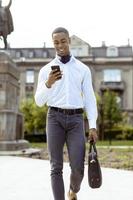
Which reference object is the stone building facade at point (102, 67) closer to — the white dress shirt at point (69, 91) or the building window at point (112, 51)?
the building window at point (112, 51)

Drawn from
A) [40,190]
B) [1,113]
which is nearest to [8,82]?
[1,113]

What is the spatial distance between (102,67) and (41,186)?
6131 centimetres

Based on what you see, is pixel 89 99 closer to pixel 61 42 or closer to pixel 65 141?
pixel 65 141

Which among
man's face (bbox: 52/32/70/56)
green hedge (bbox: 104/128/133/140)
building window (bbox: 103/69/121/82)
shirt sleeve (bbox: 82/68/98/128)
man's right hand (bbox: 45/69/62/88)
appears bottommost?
green hedge (bbox: 104/128/133/140)

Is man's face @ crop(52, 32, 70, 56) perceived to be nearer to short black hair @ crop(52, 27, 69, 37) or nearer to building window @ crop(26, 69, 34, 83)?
short black hair @ crop(52, 27, 69, 37)

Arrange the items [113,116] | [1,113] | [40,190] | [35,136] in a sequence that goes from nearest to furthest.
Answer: [40,190] → [1,113] → [35,136] → [113,116]

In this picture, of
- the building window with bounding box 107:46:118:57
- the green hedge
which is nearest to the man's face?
the green hedge

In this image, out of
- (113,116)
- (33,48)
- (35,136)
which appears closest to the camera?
(35,136)

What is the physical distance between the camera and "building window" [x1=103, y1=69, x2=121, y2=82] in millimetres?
68312

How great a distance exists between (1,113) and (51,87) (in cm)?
1184

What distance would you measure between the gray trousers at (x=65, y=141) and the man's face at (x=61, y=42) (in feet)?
1.96

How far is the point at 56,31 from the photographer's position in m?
5.01

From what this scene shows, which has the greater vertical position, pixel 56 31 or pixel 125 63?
pixel 125 63

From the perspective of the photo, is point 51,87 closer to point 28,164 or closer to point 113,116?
point 28,164
